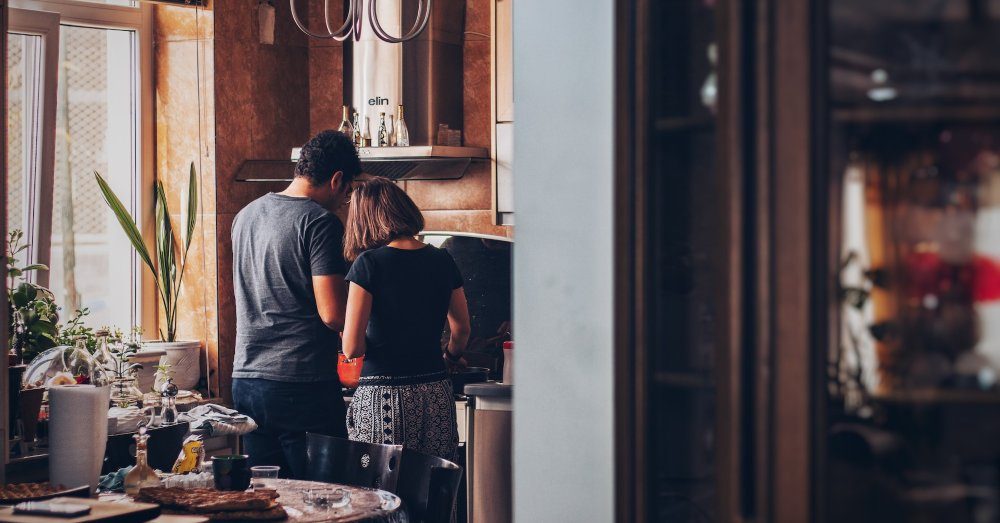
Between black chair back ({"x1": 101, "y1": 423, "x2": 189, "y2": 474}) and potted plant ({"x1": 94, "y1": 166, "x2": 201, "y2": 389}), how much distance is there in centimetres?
172

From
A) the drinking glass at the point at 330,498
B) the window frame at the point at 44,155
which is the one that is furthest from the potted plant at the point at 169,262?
the drinking glass at the point at 330,498

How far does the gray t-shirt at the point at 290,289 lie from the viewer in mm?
3482

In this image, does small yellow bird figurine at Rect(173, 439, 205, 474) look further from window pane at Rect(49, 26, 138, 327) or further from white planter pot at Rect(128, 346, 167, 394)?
window pane at Rect(49, 26, 138, 327)

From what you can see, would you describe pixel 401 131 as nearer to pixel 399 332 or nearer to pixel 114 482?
pixel 399 332

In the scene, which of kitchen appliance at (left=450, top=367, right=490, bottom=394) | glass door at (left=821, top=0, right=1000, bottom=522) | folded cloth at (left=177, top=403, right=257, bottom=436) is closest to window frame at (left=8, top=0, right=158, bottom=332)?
kitchen appliance at (left=450, top=367, right=490, bottom=394)

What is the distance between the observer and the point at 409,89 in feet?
16.9

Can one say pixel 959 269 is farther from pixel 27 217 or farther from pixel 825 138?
pixel 27 217

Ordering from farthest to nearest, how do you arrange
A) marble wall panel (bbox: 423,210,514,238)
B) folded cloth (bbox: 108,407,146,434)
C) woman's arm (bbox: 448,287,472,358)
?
1. marble wall panel (bbox: 423,210,514,238)
2. woman's arm (bbox: 448,287,472,358)
3. folded cloth (bbox: 108,407,146,434)

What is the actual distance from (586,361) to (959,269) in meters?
0.95

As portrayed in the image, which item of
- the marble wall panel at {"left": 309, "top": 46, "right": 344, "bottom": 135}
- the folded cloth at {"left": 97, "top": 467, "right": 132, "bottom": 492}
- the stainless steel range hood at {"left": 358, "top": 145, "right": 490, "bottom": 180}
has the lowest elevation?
the folded cloth at {"left": 97, "top": 467, "right": 132, "bottom": 492}

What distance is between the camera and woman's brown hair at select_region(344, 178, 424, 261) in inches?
141

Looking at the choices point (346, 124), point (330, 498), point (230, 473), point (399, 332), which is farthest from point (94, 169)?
point (330, 498)

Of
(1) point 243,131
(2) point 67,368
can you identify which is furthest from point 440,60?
(2) point 67,368

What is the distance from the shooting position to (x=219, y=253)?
5.02 m
